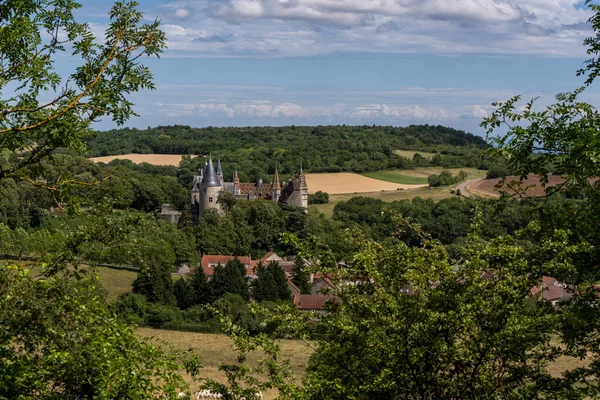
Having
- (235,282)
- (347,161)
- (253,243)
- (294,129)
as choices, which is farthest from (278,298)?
(294,129)

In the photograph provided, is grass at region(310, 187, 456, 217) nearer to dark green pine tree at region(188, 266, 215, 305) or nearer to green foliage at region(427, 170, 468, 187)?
green foliage at region(427, 170, 468, 187)

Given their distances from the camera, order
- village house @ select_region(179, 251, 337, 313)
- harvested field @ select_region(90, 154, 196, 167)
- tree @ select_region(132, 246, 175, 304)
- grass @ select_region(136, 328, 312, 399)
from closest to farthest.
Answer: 1. grass @ select_region(136, 328, 312, 399)
2. village house @ select_region(179, 251, 337, 313)
3. tree @ select_region(132, 246, 175, 304)
4. harvested field @ select_region(90, 154, 196, 167)

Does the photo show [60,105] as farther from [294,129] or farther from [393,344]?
[294,129]

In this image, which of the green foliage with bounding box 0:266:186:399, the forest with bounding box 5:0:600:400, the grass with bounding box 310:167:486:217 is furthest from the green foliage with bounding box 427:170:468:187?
the green foliage with bounding box 0:266:186:399

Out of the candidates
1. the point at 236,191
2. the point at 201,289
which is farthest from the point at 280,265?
the point at 236,191

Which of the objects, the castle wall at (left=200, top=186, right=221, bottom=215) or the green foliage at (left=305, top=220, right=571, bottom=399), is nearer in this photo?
the green foliage at (left=305, top=220, right=571, bottom=399)

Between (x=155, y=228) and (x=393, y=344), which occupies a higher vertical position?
(x=155, y=228)

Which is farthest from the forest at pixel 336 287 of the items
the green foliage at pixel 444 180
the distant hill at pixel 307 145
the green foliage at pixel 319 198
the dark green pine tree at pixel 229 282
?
the distant hill at pixel 307 145
